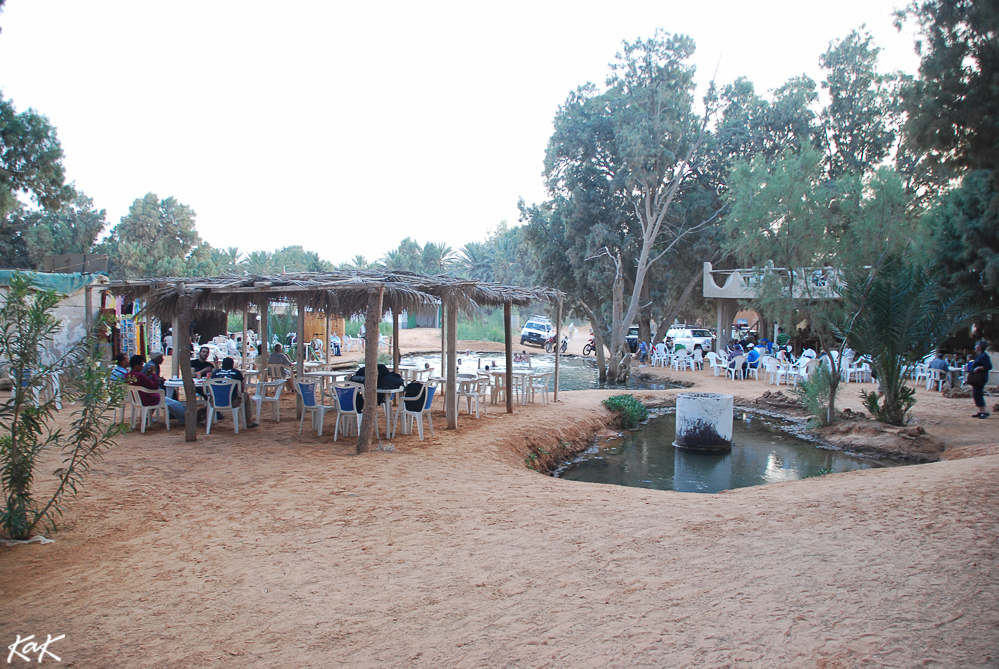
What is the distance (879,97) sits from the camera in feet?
82.7

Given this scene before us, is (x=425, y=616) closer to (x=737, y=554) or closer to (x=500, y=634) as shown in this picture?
(x=500, y=634)

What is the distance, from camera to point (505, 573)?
13.7 feet

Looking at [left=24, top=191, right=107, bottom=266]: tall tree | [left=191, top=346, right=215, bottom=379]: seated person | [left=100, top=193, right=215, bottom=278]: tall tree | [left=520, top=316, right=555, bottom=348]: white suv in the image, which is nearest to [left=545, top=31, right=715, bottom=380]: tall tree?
[left=520, top=316, right=555, bottom=348]: white suv

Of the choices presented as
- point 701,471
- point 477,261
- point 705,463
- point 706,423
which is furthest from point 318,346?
point 477,261

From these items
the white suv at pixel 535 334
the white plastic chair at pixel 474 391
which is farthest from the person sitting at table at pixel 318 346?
A: the white suv at pixel 535 334

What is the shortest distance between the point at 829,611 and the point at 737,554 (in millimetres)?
919

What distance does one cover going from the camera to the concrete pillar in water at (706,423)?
10.5 meters

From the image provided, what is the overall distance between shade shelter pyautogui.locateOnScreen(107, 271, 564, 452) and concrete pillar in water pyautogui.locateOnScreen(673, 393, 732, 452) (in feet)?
10.4

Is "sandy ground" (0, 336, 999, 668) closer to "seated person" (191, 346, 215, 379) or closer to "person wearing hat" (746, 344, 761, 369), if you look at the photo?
"seated person" (191, 346, 215, 379)

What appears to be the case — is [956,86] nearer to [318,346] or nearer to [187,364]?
[187,364]

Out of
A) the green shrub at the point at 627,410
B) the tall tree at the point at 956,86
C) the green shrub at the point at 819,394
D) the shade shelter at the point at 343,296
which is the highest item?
the tall tree at the point at 956,86

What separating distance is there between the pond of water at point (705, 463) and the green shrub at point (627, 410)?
71 cm

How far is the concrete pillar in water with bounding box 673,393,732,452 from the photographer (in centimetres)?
1052

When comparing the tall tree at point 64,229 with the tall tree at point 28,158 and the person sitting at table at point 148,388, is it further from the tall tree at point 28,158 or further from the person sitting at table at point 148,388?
the person sitting at table at point 148,388
